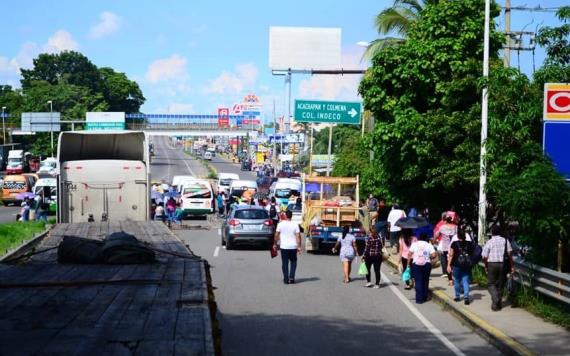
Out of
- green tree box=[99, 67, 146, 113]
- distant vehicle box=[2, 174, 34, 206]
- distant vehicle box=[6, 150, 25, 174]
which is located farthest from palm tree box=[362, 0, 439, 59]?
green tree box=[99, 67, 146, 113]

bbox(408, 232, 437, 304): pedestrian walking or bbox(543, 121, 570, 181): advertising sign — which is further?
bbox(408, 232, 437, 304): pedestrian walking

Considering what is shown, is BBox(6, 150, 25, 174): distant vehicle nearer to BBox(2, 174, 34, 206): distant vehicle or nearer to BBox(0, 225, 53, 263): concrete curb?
BBox(2, 174, 34, 206): distant vehicle

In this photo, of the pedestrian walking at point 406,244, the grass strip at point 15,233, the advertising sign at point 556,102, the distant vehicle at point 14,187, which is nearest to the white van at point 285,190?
the distant vehicle at point 14,187

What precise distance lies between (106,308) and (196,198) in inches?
1553

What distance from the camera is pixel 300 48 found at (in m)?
50.8

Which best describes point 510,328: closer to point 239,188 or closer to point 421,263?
point 421,263

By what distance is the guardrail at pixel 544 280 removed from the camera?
13.9m

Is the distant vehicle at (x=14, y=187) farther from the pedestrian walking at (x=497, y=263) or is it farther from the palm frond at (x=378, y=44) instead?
the pedestrian walking at (x=497, y=263)

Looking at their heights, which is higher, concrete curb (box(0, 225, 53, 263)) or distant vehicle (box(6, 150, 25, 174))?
distant vehicle (box(6, 150, 25, 174))

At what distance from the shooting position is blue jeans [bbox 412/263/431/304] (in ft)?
57.4

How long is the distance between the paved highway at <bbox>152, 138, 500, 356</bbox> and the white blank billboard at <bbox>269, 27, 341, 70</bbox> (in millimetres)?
28060

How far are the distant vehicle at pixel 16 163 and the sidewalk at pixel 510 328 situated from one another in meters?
78.7

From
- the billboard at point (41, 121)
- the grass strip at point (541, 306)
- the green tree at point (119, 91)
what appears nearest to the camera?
the grass strip at point (541, 306)

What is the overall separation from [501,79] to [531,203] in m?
4.31
